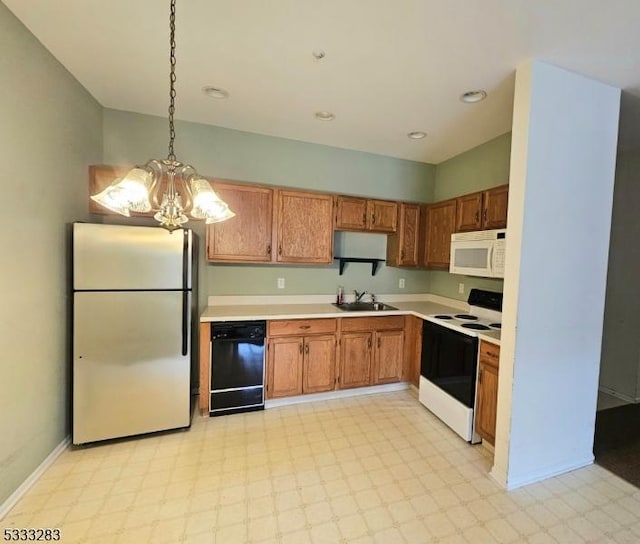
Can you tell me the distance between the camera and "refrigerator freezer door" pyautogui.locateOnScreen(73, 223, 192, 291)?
2.15m

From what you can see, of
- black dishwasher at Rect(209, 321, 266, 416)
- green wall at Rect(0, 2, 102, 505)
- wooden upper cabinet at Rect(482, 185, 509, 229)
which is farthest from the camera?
black dishwasher at Rect(209, 321, 266, 416)

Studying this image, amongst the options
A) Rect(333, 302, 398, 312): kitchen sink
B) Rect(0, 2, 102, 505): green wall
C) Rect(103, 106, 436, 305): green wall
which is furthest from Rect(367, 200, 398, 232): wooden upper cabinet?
Rect(0, 2, 102, 505): green wall

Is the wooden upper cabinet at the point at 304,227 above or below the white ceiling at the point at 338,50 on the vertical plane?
below

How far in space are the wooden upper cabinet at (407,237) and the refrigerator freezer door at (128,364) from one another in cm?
236

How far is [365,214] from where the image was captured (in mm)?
3391

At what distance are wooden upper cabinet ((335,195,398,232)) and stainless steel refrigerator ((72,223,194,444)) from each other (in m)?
1.62

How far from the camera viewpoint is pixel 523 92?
6.20ft

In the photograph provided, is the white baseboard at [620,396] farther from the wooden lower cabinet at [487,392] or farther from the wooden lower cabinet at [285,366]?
the wooden lower cabinet at [285,366]

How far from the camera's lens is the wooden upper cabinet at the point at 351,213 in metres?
3.28

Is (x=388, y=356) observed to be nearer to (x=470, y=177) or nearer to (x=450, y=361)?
(x=450, y=361)

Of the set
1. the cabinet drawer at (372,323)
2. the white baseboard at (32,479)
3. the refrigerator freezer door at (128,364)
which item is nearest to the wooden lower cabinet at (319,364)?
the cabinet drawer at (372,323)

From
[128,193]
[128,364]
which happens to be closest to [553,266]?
[128,193]

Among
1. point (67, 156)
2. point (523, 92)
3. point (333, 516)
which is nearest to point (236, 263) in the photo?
point (67, 156)

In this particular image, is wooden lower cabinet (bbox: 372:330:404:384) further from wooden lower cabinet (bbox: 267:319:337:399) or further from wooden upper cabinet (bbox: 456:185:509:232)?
wooden upper cabinet (bbox: 456:185:509:232)
